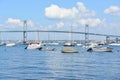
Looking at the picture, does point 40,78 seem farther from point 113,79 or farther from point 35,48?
point 35,48

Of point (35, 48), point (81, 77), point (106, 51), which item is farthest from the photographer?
point (35, 48)

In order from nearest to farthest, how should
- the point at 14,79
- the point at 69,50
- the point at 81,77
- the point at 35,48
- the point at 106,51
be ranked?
the point at 14,79, the point at 81,77, the point at 69,50, the point at 106,51, the point at 35,48

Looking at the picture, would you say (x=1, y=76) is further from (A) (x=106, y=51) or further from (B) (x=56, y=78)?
(A) (x=106, y=51)

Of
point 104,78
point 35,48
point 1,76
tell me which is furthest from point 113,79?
point 35,48

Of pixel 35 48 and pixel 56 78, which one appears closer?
pixel 56 78

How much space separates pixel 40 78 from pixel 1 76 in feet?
12.8

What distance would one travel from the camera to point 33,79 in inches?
1467

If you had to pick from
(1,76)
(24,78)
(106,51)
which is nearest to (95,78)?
(24,78)

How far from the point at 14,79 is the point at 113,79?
29.3ft

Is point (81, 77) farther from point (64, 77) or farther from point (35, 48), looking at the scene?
point (35, 48)

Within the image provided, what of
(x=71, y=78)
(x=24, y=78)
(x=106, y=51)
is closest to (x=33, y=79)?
(x=24, y=78)

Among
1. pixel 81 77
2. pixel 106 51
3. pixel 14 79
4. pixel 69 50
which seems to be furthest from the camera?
pixel 106 51

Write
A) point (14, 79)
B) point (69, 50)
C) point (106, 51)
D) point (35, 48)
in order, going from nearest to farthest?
1. point (14, 79)
2. point (69, 50)
3. point (106, 51)
4. point (35, 48)

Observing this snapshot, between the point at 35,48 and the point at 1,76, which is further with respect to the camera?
the point at 35,48
